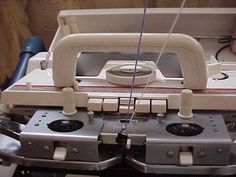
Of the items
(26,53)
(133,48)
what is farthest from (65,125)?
(26,53)

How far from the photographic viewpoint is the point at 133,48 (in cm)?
61

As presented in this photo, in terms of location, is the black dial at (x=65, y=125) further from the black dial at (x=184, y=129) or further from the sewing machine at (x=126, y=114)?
the black dial at (x=184, y=129)

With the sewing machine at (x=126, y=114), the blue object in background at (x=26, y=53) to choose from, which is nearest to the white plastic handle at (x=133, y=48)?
the sewing machine at (x=126, y=114)

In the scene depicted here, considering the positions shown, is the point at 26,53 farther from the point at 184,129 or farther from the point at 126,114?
the point at 184,129

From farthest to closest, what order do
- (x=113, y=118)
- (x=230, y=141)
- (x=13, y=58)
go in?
(x=13, y=58) → (x=113, y=118) → (x=230, y=141)

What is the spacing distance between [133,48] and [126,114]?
0.43ft

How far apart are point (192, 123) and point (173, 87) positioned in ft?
0.42

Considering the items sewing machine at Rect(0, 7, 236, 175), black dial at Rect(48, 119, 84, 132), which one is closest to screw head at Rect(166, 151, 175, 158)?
sewing machine at Rect(0, 7, 236, 175)

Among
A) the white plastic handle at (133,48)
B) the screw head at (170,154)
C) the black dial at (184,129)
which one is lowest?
the screw head at (170,154)

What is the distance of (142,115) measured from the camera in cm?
62

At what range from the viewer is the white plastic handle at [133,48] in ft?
1.94

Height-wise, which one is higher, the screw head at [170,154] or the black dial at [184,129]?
the black dial at [184,129]

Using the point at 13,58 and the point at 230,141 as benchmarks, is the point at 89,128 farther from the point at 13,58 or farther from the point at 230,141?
the point at 13,58

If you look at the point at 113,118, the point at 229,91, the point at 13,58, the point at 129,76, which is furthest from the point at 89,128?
the point at 13,58
